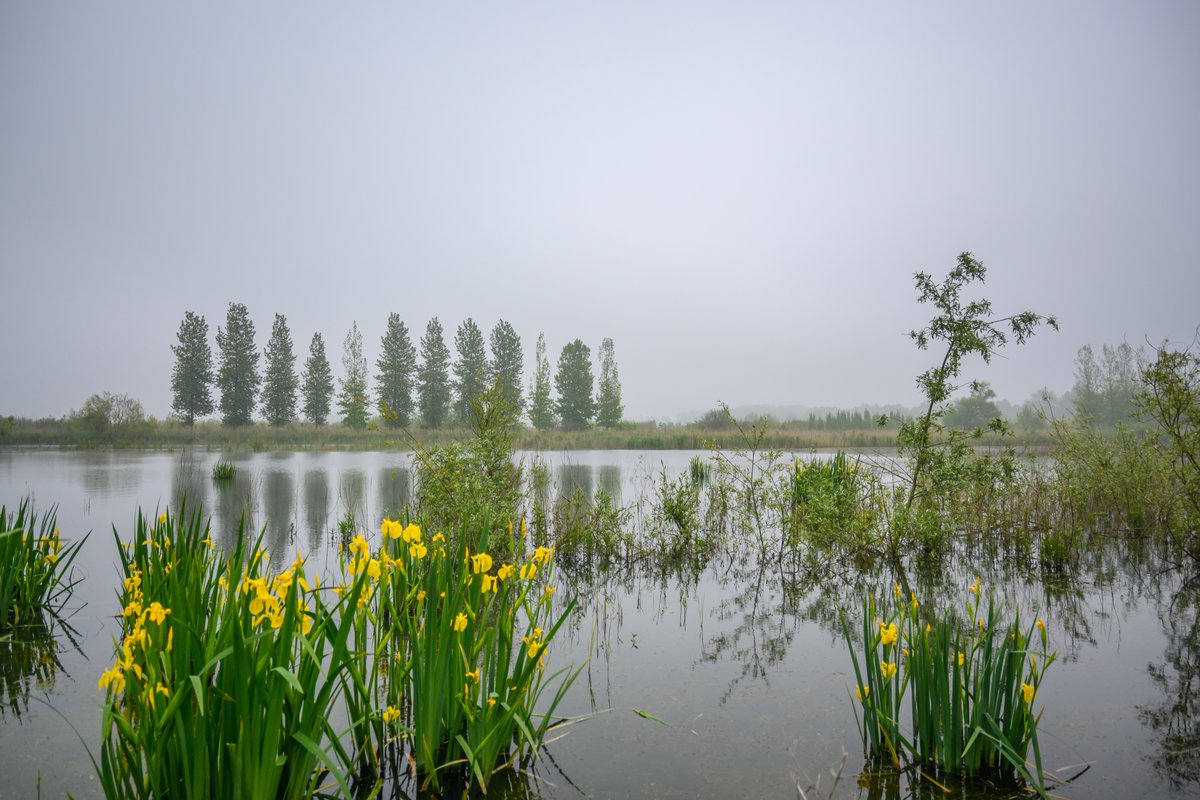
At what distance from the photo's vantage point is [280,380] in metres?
49.4

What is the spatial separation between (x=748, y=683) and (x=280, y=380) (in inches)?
2038

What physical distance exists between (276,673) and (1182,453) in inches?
346

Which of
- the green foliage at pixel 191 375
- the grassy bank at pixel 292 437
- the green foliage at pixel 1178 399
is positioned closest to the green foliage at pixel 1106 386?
the grassy bank at pixel 292 437

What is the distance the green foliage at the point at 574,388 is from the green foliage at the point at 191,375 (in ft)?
85.5

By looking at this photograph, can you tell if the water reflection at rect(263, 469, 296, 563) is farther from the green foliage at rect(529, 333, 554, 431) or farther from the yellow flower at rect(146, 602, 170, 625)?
the green foliage at rect(529, 333, 554, 431)

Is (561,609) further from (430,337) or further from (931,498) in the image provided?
(430,337)

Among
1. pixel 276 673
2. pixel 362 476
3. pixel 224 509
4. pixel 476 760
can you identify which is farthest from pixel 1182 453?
pixel 362 476

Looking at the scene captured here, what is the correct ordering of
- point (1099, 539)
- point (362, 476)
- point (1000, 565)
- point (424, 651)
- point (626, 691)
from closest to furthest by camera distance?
point (424, 651) < point (626, 691) < point (1000, 565) < point (1099, 539) < point (362, 476)

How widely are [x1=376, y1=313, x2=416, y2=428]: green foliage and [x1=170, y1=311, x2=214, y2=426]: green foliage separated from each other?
12166 millimetres

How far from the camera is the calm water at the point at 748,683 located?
320 cm

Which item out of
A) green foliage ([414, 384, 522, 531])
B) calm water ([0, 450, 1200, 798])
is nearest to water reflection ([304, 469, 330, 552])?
calm water ([0, 450, 1200, 798])

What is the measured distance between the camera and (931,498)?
818 centimetres

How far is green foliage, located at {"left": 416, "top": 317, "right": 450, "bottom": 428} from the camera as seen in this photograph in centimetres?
5100

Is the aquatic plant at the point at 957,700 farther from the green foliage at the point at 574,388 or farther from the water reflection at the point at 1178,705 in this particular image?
the green foliage at the point at 574,388
